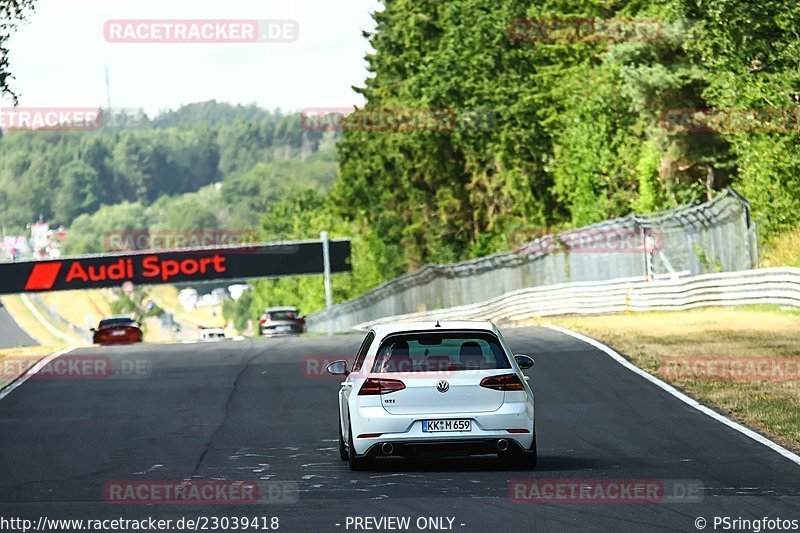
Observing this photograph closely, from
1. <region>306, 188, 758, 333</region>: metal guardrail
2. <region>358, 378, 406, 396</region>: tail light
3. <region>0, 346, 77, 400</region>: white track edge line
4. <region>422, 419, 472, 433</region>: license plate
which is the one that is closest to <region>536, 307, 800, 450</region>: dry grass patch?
<region>306, 188, 758, 333</region>: metal guardrail

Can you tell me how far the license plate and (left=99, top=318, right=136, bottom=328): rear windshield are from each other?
41972mm

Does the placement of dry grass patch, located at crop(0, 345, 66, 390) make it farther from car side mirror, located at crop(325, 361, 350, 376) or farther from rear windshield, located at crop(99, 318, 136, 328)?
rear windshield, located at crop(99, 318, 136, 328)

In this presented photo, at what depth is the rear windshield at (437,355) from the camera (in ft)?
43.4

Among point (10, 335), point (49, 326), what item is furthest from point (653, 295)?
point (49, 326)

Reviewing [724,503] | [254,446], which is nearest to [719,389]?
[254,446]

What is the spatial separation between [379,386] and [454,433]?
31.1 inches

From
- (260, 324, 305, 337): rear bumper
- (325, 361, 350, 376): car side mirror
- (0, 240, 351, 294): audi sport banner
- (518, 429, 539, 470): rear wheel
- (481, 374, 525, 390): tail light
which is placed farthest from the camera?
(0, 240, 351, 294): audi sport banner

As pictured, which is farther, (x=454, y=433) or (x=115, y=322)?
(x=115, y=322)

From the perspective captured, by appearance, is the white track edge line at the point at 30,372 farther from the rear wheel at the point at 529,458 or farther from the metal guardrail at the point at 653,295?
the metal guardrail at the point at 653,295

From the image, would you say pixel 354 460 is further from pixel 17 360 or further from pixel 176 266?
pixel 176 266

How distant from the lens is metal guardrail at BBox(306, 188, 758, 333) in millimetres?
41906

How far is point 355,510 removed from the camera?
10.7 meters

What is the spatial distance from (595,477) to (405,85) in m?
72.5

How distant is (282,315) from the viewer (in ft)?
210
